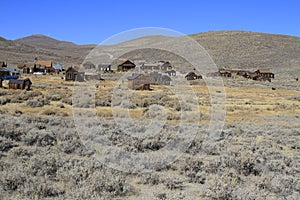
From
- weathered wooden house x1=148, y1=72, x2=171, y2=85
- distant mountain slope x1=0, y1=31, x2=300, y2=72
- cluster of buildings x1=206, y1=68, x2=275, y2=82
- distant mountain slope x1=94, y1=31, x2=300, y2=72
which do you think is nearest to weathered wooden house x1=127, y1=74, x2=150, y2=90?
weathered wooden house x1=148, y1=72, x2=171, y2=85

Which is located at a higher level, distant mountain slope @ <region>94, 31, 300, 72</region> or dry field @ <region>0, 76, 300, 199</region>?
distant mountain slope @ <region>94, 31, 300, 72</region>

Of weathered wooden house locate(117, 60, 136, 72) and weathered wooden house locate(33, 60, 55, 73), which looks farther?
weathered wooden house locate(117, 60, 136, 72)

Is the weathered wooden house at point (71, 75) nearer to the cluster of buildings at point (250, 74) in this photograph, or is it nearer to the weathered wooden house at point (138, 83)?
the weathered wooden house at point (138, 83)

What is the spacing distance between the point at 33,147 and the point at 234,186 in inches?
214

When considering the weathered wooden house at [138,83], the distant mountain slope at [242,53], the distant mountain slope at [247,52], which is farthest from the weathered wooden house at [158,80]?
the distant mountain slope at [242,53]

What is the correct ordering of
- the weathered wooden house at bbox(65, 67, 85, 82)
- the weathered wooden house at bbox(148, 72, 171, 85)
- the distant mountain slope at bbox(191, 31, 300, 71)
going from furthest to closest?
1. the distant mountain slope at bbox(191, 31, 300, 71)
2. the weathered wooden house at bbox(65, 67, 85, 82)
3. the weathered wooden house at bbox(148, 72, 171, 85)

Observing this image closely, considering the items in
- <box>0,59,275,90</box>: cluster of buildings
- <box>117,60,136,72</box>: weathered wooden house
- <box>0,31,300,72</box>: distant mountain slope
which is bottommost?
<box>0,59,275,90</box>: cluster of buildings

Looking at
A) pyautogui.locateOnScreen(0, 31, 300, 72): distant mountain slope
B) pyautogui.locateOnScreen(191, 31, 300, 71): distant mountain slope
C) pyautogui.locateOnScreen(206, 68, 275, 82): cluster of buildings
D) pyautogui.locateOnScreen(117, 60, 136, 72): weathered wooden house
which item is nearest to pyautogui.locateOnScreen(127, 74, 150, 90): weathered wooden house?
pyautogui.locateOnScreen(206, 68, 275, 82): cluster of buildings

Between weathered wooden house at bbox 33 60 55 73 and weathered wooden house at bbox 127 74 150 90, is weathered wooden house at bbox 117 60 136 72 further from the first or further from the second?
weathered wooden house at bbox 127 74 150 90

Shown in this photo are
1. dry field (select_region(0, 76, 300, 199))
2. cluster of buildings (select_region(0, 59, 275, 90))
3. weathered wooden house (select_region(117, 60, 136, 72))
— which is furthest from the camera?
weathered wooden house (select_region(117, 60, 136, 72))

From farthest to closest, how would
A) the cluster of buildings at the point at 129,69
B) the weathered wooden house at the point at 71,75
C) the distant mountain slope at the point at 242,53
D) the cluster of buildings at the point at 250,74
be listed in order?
the distant mountain slope at the point at 242,53
the cluster of buildings at the point at 250,74
the weathered wooden house at the point at 71,75
the cluster of buildings at the point at 129,69

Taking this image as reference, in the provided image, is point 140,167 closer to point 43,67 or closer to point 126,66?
point 43,67

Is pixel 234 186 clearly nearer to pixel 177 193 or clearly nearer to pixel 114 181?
pixel 177 193

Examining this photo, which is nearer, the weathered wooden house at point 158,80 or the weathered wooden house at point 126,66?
the weathered wooden house at point 158,80
